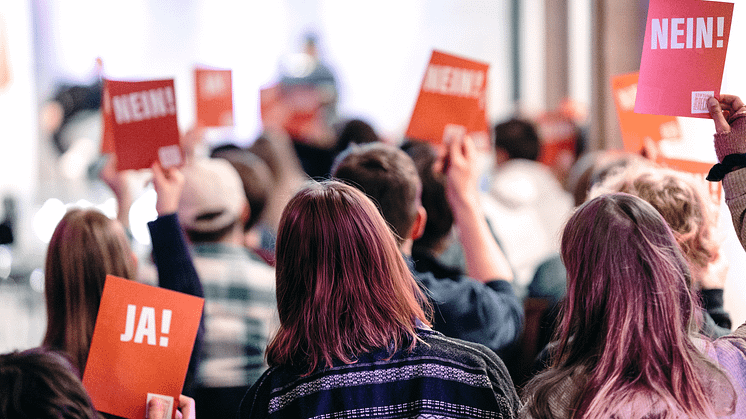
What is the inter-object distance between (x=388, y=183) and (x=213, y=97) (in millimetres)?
1632

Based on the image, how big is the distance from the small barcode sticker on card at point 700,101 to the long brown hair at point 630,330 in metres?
0.40

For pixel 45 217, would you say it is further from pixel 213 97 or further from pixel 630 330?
pixel 630 330

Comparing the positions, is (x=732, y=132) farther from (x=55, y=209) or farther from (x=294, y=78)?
(x=294, y=78)

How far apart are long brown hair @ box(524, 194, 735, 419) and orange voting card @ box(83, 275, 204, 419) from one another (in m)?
0.71

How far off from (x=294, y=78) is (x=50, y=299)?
7.39 m

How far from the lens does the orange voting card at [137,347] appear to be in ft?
4.90

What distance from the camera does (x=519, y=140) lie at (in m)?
4.12

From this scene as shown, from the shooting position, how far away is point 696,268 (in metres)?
1.70

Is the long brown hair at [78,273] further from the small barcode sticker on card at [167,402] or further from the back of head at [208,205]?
the back of head at [208,205]

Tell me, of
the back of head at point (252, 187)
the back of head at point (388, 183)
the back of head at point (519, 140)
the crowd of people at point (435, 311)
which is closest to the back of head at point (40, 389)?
the crowd of people at point (435, 311)

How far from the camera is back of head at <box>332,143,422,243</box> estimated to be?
6.36 ft

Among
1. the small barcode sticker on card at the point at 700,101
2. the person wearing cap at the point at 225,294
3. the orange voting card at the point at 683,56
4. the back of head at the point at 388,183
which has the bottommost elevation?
the person wearing cap at the point at 225,294

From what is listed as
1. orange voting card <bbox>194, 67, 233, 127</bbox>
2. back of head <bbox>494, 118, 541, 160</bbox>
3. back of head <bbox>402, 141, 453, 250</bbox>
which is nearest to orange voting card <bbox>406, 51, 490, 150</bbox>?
back of head <bbox>402, 141, 453, 250</bbox>

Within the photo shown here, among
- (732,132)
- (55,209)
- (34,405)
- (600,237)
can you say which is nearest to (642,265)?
(600,237)
